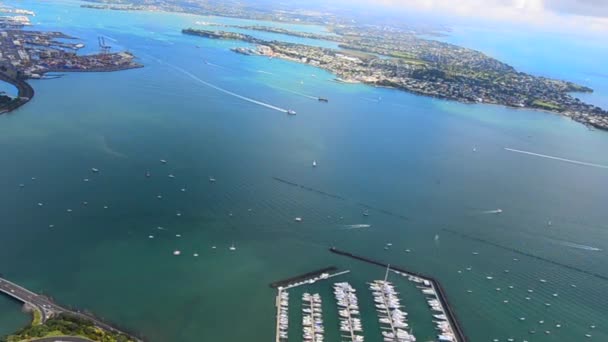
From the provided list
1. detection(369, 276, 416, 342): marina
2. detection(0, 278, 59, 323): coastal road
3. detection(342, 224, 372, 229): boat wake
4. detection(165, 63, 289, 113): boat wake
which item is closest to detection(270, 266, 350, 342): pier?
detection(369, 276, 416, 342): marina

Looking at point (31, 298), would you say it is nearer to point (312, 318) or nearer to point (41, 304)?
point (41, 304)

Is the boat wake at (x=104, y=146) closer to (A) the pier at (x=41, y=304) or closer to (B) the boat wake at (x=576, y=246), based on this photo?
(A) the pier at (x=41, y=304)

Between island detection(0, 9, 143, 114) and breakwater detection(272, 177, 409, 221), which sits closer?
breakwater detection(272, 177, 409, 221)

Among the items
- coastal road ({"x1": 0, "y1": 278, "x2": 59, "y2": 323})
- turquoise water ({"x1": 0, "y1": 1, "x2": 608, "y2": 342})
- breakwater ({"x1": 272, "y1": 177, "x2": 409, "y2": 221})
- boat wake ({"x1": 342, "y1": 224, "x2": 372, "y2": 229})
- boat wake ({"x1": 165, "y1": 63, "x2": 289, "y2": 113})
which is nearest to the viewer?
coastal road ({"x1": 0, "y1": 278, "x2": 59, "y2": 323})

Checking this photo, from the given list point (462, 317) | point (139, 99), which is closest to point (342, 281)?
point (462, 317)

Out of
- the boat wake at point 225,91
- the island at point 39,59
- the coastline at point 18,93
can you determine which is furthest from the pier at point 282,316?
the island at point 39,59

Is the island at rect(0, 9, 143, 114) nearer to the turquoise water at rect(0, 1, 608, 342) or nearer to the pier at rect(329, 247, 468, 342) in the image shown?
the turquoise water at rect(0, 1, 608, 342)

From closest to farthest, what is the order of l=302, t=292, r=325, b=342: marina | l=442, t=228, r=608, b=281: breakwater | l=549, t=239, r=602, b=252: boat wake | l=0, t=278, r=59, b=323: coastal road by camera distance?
1. l=0, t=278, r=59, b=323: coastal road
2. l=302, t=292, r=325, b=342: marina
3. l=442, t=228, r=608, b=281: breakwater
4. l=549, t=239, r=602, b=252: boat wake
